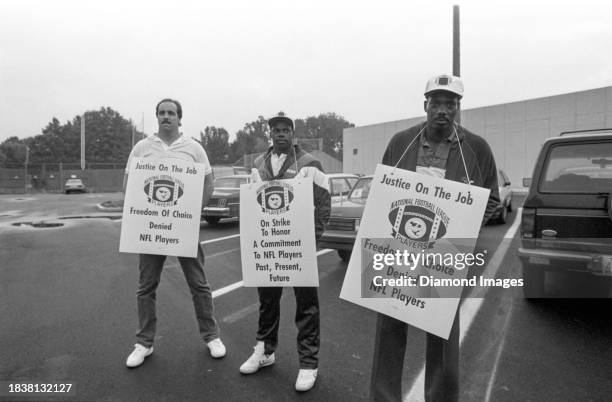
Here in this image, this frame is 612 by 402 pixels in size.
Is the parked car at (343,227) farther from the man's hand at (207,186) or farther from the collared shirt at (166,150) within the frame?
the collared shirt at (166,150)

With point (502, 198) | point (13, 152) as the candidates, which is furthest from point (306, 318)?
point (13, 152)

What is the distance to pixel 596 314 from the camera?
175 inches

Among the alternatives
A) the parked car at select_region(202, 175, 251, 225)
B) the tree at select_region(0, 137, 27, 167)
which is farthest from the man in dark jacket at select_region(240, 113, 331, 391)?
the tree at select_region(0, 137, 27, 167)

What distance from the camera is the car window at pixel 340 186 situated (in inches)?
359

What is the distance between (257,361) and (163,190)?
1.49m

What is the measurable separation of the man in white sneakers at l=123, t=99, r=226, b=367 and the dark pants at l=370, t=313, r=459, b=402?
4.88 feet

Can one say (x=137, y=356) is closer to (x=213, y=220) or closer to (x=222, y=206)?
(x=222, y=206)

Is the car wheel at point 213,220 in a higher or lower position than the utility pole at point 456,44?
lower

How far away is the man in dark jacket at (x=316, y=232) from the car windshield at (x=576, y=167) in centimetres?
282

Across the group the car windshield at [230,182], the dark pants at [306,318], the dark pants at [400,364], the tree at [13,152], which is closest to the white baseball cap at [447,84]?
the dark pants at [400,364]

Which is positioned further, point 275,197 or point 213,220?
point 213,220

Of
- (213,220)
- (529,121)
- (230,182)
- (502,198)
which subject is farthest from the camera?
(529,121)

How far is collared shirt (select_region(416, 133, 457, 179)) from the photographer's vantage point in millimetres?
2408

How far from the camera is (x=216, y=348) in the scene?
3416 millimetres
